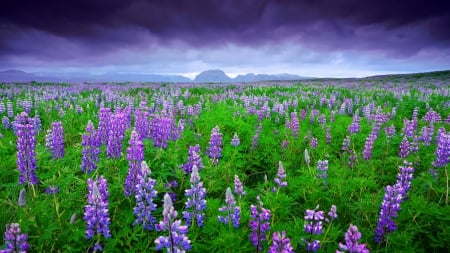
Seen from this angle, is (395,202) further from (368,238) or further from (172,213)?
(172,213)

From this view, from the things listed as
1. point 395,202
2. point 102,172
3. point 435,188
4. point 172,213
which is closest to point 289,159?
point 435,188

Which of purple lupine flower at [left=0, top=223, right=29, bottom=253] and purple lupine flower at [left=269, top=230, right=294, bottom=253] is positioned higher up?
purple lupine flower at [left=0, top=223, right=29, bottom=253]

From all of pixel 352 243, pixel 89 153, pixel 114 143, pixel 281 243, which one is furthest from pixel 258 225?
pixel 89 153

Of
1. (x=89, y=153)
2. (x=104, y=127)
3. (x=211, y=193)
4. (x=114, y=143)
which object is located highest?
(x=104, y=127)

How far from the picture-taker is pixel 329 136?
18.7 feet

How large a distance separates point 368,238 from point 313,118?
474cm

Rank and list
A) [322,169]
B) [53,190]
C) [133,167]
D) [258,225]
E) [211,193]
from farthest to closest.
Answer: [211,193]
[322,169]
[133,167]
[53,190]
[258,225]

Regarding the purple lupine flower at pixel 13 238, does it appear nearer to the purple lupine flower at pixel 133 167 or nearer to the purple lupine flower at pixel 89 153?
the purple lupine flower at pixel 133 167

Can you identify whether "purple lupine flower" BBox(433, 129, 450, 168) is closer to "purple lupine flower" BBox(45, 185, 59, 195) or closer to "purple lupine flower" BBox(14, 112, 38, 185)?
"purple lupine flower" BBox(45, 185, 59, 195)

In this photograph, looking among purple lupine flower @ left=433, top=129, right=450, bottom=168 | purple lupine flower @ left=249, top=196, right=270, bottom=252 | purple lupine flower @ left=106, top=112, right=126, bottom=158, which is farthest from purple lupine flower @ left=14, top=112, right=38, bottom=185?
purple lupine flower @ left=433, top=129, right=450, bottom=168

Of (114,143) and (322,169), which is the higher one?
(114,143)

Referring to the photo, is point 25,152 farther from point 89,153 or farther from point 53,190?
point 89,153

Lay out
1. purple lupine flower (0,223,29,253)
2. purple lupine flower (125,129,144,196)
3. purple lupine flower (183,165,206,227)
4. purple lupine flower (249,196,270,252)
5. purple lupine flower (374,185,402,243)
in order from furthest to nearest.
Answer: purple lupine flower (125,129,144,196) → purple lupine flower (374,185,402,243) → purple lupine flower (183,165,206,227) → purple lupine flower (249,196,270,252) → purple lupine flower (0,223,29,253)

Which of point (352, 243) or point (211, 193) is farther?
point (211, 193)
